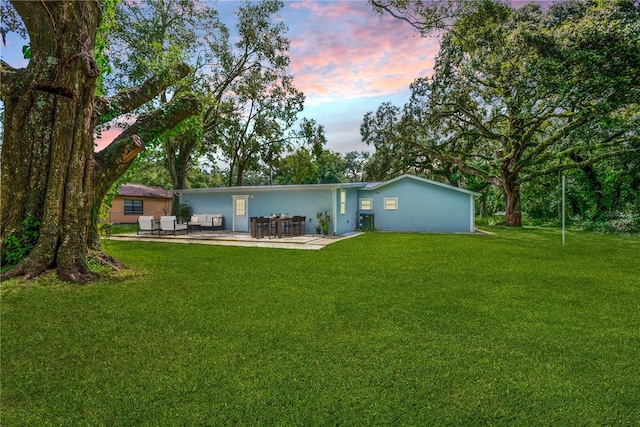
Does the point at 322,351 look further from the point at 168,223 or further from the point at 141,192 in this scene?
the point at 141,192

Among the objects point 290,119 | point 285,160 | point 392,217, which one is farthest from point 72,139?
point 285,160

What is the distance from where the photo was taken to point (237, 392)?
231cm

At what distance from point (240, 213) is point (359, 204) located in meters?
6.24

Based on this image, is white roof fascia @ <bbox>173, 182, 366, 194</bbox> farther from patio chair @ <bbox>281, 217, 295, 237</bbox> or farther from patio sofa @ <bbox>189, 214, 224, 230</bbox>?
patio chair @ <bbox>281, 217, 295, 237</bbox>

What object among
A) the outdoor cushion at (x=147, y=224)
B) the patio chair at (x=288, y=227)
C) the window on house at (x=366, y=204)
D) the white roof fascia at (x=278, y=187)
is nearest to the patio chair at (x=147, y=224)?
the outdoor cushion at (x=147, y=224)

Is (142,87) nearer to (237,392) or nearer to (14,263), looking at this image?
(14,263)

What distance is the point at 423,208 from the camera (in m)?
16.4

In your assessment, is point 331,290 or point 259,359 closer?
point 259,359

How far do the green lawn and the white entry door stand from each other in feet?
34.2

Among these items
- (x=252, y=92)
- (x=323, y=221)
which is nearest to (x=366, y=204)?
(x=323, y=221)

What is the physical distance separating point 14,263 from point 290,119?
18.2m

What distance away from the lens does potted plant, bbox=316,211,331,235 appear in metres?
14.5

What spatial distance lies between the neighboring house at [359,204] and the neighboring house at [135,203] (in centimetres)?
914

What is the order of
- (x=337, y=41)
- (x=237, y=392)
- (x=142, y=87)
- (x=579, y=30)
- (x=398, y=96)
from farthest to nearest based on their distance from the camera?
(x=398, y=96) < (x=579, y=30) < (x=337, y=41) < (x=142, y=87) < (x=237, y=392)
